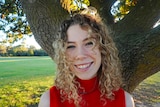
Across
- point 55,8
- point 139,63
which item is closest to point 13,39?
point 55,8

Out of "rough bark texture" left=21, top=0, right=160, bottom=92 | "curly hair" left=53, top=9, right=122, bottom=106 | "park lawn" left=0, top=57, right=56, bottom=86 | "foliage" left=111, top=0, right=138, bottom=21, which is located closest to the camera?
"curly hair" left=53, top=9, right=122, bottom=106

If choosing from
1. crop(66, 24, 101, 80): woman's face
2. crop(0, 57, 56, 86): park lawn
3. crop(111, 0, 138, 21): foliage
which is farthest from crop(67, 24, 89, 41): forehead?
crop(0, 57, 56, 86): park lawn

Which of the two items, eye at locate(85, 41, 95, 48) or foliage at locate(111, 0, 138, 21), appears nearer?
eye at locate(85, 41, 95, 48)

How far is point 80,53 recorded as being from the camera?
2.01 m

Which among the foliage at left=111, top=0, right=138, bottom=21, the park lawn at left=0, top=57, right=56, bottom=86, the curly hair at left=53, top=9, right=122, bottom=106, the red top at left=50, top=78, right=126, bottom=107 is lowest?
the park lawn at left=0, top=57, right=56, bottom=86

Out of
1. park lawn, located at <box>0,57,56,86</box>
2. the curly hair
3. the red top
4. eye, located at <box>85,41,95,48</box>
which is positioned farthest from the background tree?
park lawn, located at <box>0,57,56,86</box>

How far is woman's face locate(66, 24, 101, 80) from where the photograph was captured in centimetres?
202

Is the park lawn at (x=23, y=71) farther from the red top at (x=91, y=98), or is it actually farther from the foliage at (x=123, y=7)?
the red top at (x=91, y=98)

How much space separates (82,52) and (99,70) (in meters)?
0.35

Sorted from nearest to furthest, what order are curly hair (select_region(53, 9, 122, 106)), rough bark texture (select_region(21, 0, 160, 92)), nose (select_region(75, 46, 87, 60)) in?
nose (select_region(75, 46, 87, 60)), curly hair (select_region(53, 9, 122, 106)), rough bark texture (select_region(21, 0, 160, 92))

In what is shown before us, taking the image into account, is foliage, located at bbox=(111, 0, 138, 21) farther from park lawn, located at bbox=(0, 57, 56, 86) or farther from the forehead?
park lawn, located at bbox=(0, 57, 56, 86)

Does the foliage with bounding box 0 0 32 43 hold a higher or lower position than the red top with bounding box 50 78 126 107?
higher

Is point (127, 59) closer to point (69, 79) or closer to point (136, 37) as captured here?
point (136, 37)

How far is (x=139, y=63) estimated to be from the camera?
10.0ft
